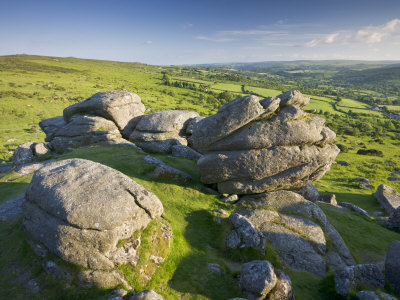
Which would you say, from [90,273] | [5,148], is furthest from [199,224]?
[5,148]

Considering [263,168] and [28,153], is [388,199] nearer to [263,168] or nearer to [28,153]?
[263,168]

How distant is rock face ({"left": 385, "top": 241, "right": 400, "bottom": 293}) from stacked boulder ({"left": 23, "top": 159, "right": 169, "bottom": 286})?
19.5 m

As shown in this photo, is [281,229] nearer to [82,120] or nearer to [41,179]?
[41,179]

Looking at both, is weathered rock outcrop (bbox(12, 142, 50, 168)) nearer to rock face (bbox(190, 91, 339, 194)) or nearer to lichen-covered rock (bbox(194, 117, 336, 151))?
rock face (bbox(190, 91, 339, 194))

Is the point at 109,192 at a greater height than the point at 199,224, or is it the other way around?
the point at 109,192

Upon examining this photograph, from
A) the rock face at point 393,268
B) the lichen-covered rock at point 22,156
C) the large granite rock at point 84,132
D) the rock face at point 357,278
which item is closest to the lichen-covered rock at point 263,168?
the rock face at point 393,268

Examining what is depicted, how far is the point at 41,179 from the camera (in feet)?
52.9

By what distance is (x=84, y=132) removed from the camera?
128ft

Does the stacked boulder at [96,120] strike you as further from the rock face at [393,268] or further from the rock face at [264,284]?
the rock face at [393,268]

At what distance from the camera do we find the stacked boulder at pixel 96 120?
126 feet

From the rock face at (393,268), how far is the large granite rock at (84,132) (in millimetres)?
39625

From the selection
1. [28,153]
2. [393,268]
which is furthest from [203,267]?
[28,153]

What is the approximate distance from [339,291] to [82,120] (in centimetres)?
4394

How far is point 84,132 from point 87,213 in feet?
98.0
